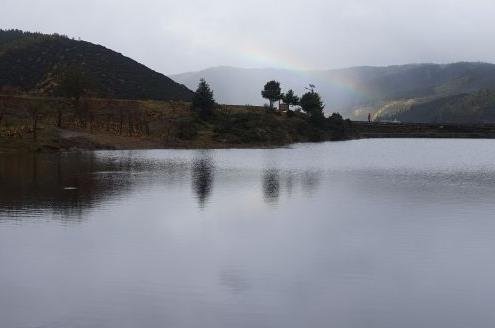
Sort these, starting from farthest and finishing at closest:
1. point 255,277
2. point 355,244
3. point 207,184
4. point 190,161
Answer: point 190,161
point 207,184
point 355,244
point 255,277

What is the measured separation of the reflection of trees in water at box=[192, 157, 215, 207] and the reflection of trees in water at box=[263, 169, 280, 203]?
4.74 meters

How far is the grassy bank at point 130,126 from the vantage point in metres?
93.8

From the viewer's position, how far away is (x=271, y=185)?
51281 mm

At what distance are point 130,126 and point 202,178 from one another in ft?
204

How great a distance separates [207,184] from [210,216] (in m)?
16.5

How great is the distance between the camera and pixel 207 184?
50.8m

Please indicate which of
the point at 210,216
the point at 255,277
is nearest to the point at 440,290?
the point at 255,277

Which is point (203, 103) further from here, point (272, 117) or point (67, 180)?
point (67, 180)

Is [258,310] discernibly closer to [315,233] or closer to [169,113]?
[315,233]

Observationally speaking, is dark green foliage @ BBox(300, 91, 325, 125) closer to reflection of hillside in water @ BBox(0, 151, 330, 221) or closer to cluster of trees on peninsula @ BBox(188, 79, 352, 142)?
cluster of trees on peninsula @ BBox(188, 79, 352, 142)

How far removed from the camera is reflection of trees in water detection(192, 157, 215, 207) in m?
43.8

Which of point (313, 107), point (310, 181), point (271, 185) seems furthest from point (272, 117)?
point (271, 185)

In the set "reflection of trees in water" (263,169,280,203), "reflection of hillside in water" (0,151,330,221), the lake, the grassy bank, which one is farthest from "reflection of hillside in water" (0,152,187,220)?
the grassy bank

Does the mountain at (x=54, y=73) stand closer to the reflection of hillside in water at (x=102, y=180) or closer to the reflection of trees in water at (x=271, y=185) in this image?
the reflection of hillside in water at (x=102, y=180)
